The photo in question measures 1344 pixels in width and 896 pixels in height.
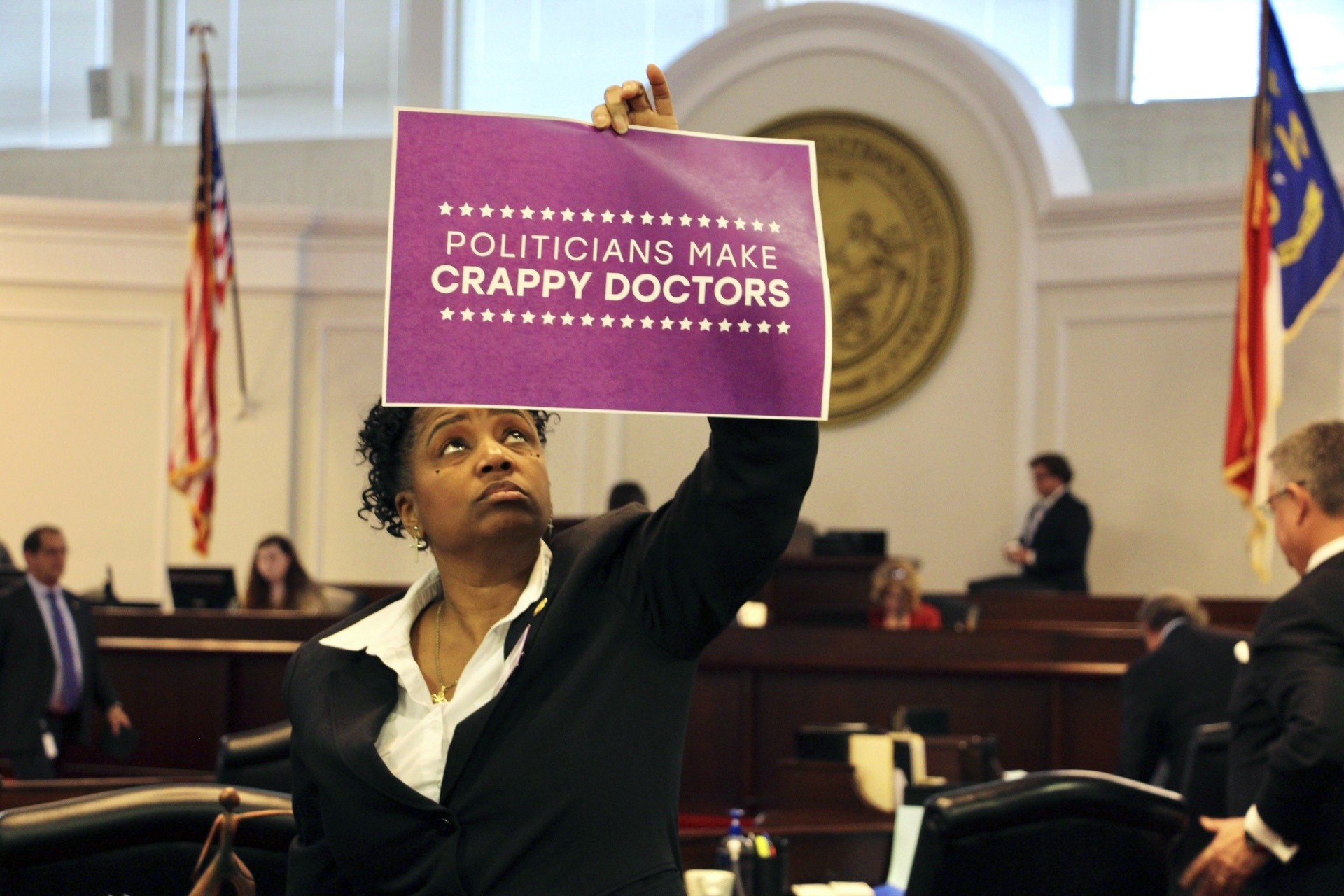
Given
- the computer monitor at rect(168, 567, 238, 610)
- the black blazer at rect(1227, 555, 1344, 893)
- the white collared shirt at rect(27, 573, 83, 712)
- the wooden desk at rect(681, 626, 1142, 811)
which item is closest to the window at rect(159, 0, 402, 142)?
the computer monitor at rect(168, 567, 238, 610)

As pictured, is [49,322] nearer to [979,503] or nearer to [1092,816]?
[979,503]

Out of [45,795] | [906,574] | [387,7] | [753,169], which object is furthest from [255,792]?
[387,7]

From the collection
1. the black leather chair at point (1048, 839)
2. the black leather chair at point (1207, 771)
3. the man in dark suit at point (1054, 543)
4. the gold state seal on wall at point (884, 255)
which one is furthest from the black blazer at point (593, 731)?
the gold state seal on wall at point (884, 255)

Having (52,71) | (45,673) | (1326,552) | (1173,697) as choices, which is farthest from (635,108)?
(52,71)

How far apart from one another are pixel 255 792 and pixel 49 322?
909cm

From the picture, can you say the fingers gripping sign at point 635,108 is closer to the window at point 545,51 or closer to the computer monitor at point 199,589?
the computer monitor at point 199,589

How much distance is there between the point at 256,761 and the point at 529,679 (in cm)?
145

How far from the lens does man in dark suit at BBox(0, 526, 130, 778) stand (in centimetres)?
582

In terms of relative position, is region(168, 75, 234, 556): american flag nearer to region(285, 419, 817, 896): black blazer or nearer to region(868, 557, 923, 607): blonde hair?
region(868, 557, 923, 607): blonde hair

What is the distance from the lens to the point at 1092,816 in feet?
6.93

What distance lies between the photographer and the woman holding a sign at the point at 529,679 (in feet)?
4.66

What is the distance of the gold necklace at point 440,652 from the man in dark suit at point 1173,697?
3.45m

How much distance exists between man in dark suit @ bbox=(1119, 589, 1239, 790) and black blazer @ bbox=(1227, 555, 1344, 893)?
83.1 inches

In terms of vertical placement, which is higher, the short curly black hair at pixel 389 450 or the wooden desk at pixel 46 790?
the short curly black hair at pixel 389 450
